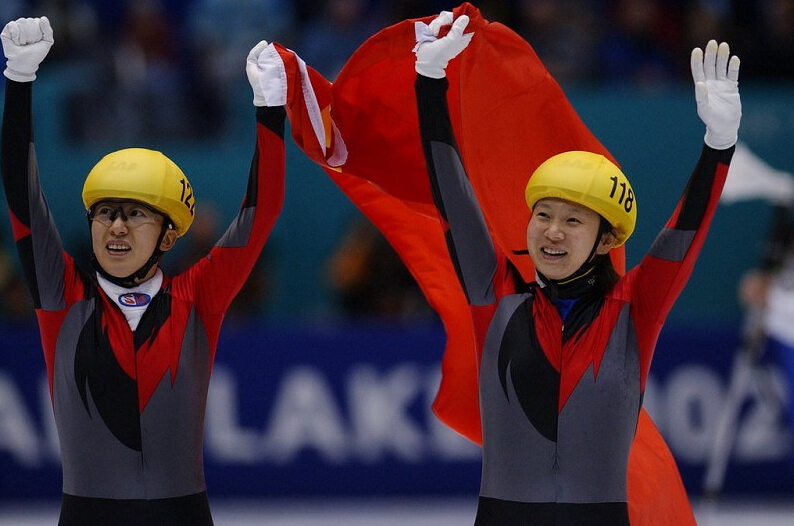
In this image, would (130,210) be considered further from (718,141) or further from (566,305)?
(718,141)

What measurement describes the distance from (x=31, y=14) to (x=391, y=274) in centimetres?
395

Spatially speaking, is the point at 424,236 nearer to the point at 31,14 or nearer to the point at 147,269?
the point at 147,269

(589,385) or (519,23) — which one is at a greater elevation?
(519,23)

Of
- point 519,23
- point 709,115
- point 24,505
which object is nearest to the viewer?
point 709,115

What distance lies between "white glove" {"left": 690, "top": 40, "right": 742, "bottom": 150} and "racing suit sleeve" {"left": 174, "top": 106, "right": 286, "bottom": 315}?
1.49 m

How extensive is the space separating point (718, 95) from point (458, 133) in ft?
4.33

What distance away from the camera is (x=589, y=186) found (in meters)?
4.48

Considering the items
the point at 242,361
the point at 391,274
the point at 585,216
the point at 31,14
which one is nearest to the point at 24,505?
the point at 242,361

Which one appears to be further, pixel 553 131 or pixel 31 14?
pixel 31 14

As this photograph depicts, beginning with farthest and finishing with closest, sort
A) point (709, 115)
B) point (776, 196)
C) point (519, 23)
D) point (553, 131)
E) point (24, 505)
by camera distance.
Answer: point (519, 23), point (24, 505), point (776, 196), point (553, 131), point (709, 115)

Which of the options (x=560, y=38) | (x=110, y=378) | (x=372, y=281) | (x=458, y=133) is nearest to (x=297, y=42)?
(x=560, y=38)

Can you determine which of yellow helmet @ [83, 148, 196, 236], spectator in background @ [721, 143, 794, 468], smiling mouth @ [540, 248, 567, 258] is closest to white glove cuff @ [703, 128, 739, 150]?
smiling mouth @ [540, 248, 567, 258]

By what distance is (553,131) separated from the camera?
5.51 m

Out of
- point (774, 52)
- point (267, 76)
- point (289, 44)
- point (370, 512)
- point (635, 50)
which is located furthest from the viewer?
point (635, 50)
